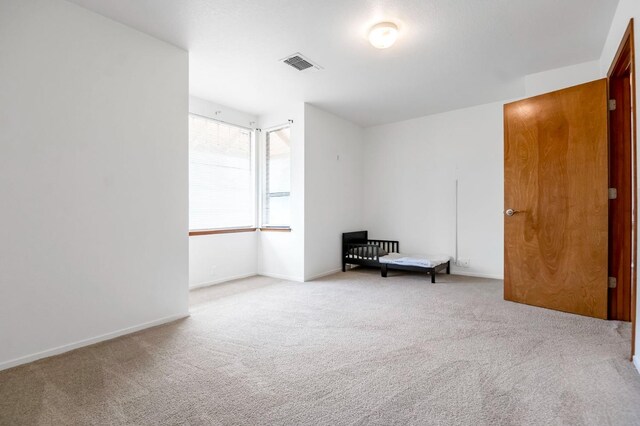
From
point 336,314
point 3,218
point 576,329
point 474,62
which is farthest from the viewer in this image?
point 474,62

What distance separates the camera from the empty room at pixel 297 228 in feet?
5.80

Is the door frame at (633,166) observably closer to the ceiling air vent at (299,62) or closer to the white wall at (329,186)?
the ceiling air vent at (299,62)

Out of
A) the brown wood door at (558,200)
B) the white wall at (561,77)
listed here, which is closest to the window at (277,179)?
the brown wood door at (558,200)

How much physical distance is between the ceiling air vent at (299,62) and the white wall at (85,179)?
97 centimetres

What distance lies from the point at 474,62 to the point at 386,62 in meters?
0.89

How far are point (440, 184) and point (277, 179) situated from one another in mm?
2517

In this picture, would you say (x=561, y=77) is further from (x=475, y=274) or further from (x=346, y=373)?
(x=346, y=373)

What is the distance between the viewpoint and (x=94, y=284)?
244 centimetres

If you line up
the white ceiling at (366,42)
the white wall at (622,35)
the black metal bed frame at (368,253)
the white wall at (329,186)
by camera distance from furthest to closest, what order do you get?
the white wall at (329,186)
the black metal bed frame at (368,253)
the white ceiling at (366,42)
the white wall at (622,35)

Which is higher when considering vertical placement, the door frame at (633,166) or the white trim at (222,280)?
the door frame at (633,166)

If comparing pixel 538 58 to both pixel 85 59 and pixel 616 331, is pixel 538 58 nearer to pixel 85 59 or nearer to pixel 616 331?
pixel 616 331

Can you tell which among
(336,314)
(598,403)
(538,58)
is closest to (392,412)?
(598,403)

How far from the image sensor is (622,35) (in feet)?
7.75

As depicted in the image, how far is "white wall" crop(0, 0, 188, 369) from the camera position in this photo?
2080 mm
